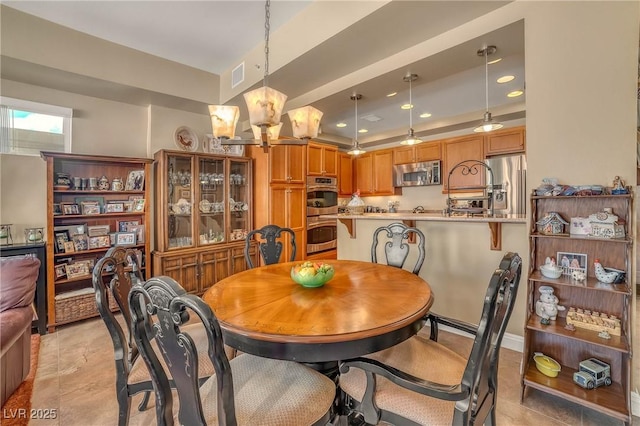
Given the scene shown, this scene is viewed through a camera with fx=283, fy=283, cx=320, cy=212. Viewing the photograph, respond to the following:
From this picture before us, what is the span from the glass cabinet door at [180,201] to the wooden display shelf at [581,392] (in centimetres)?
362

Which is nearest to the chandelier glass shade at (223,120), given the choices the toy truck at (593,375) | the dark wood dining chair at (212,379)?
the dark wood dining chair at (212,379)

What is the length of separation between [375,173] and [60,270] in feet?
16.5

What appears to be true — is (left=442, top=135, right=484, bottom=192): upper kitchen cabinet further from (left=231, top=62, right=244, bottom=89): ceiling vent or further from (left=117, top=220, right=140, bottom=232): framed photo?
(left=117, top=220, right=140, bottom=232): framed photo

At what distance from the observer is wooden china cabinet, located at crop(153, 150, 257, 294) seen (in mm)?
3484

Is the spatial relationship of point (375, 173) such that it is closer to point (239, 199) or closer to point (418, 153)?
point (418, 153)

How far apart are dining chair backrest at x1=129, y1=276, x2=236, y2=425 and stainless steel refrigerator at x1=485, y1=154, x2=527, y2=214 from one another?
14.1 ft

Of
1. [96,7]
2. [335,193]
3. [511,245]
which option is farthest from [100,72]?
[511,245]

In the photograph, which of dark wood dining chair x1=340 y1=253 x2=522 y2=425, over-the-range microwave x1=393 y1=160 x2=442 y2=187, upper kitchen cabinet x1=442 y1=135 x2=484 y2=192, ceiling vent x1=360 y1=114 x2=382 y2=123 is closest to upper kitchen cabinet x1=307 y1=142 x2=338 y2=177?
ceiling vent x1=360 y1=114 x2=382 y2=123

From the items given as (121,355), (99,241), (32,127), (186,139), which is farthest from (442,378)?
(32,127)

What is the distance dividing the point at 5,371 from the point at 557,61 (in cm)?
403

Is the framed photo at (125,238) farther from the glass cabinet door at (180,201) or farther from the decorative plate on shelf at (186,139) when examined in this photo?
the decorative plate on shelf at (186,139)

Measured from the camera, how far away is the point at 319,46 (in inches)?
95.2

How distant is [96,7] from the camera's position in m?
2.41

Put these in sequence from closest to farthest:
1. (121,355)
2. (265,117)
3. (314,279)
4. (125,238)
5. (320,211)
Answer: (121,355) → (314,279) → (265,117) → (125,238) → (320,211)
